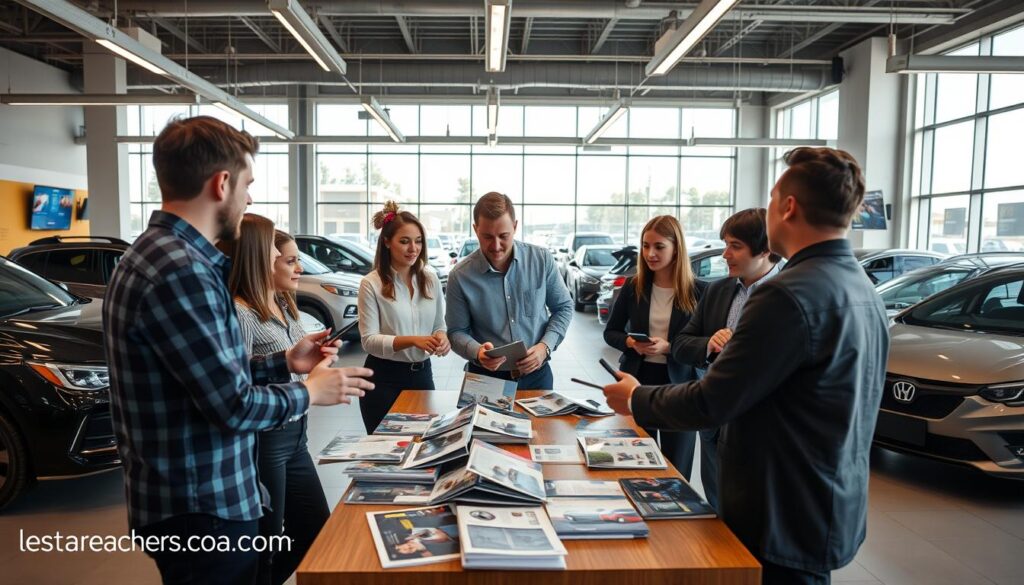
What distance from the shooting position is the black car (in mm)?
3230

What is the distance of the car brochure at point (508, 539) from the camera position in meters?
1.33

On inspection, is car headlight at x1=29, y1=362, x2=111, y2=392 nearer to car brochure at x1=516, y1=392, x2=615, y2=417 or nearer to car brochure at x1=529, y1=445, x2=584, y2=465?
car brochure at x1=516, y1=392, x2=615, y2=417

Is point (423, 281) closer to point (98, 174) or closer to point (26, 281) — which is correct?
point (26, 281)

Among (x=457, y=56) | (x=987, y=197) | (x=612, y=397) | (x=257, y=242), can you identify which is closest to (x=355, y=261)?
(x=457, y=56)

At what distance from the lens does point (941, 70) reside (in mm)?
7980

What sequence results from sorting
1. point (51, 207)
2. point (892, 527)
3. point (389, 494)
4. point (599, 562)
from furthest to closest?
point (51, 207)
point (892, 527)
point (389, 494)
point (599, 562)

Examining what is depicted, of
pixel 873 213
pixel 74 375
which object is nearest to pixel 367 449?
pixel 74 375

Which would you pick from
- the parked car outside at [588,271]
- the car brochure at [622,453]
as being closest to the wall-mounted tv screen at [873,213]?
the parked car outside at [588,271]

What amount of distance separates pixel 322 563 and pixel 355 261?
29.3ft

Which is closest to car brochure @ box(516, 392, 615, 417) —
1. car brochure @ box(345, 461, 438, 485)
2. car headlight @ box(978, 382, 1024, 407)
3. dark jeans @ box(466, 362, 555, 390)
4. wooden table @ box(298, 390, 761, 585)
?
dark jeans @ box(466, 362, 555, 390)

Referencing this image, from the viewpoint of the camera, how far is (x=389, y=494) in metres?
1.70

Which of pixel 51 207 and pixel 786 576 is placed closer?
pixel 786 576

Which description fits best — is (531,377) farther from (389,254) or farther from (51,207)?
(51,207)

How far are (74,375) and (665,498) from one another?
2.99 meters
